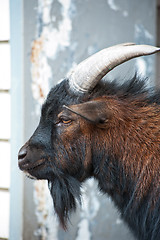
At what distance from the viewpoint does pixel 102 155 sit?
2.37 metres

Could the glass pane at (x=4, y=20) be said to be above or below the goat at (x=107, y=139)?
above

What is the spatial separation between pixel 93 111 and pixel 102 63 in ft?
1.14

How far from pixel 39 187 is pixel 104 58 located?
197 centimetres

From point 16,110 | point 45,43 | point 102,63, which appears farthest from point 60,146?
point 45,43

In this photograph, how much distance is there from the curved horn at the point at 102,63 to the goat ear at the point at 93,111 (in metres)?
0.16

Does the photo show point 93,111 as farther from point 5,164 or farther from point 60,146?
point 5,164

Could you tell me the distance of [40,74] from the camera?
148 inches

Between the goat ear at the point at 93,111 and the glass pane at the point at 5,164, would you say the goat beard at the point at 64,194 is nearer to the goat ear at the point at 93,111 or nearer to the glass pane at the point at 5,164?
the goat ear at the point at 93,111

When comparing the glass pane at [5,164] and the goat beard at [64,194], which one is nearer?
the goat beard at [64,194]

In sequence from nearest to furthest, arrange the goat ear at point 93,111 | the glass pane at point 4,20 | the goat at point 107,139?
the goat ear at point 93,111
the goat at point 107,139
the glass pane at point 4,20

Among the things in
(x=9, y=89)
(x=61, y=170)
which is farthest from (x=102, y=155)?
(x=9, y=89)

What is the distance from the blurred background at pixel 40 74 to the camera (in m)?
Result: 3.73

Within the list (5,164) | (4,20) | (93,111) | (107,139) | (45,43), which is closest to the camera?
(93,111)

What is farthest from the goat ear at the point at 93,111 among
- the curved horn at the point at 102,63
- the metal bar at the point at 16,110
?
the metal bar at the point at 16,110
